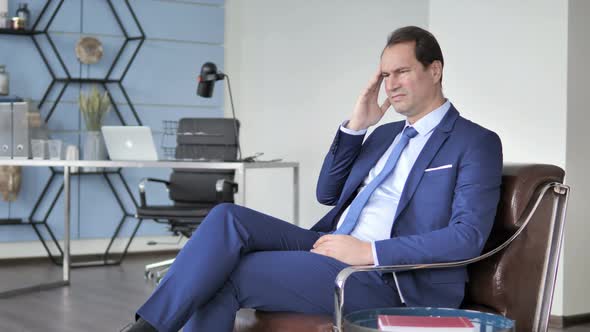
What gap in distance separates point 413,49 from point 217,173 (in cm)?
331

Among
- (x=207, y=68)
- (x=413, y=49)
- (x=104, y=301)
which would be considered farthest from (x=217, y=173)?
(x=413, y=49)

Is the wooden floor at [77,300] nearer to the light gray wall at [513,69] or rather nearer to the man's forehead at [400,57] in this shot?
the light gray wall at [513,69]

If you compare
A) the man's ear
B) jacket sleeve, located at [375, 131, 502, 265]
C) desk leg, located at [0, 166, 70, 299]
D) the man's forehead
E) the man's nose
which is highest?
the man's forehead

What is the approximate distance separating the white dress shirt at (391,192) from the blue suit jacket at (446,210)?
6cm

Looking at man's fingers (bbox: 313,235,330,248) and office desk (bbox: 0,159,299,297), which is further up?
man's fingers (bbox: 313,235,330,248)

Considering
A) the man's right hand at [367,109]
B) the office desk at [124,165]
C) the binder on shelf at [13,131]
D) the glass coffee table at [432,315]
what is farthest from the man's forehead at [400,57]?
the binder on shelf at [13,131]

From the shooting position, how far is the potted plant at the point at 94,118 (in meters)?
6.11

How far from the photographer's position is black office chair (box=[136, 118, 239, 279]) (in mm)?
5480

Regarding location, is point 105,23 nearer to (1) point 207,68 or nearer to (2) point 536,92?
(1) point 207,68

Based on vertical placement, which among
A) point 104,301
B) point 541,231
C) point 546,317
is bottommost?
point 104,301

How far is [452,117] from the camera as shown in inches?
102

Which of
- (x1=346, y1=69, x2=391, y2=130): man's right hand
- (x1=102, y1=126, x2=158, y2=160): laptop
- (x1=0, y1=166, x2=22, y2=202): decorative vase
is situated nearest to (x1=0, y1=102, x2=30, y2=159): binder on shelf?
(x1=102, y1=126, x2=158, y2=160): laptop

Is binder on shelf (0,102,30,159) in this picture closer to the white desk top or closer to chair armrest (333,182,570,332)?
the white desk top

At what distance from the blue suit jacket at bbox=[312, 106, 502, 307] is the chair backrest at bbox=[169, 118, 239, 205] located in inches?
119
